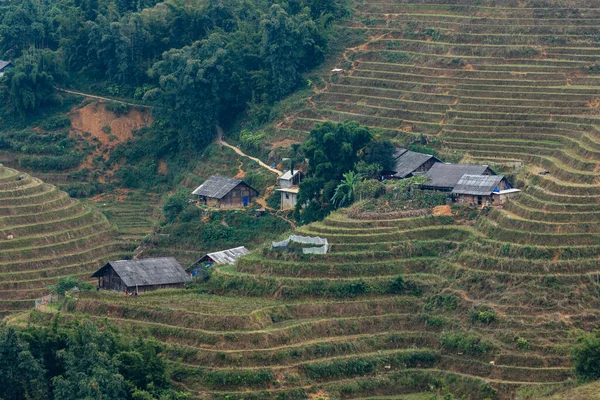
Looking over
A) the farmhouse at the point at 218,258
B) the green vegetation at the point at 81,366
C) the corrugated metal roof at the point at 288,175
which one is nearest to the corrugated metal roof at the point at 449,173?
the corrugated metal roof at the point at 288,175

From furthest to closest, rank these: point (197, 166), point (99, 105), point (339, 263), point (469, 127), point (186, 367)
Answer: point (99, 105)
point (197, 166)
point (469, 127)
point (339, 263)
point (186, 367)

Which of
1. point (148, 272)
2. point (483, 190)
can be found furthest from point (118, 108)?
point (483, 190)

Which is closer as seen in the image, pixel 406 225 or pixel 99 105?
pixel 406 225

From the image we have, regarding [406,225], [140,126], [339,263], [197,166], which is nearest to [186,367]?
[339,263]

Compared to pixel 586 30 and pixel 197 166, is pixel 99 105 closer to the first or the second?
pixel 197 166

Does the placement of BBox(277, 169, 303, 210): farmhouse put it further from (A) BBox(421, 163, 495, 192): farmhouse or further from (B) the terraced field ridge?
(B) the terraced field ridge

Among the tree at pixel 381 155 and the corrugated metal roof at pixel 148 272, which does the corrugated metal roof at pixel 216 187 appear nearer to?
the tree at pixel 381 155

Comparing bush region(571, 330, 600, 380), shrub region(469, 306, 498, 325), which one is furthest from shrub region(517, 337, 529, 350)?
bush region(571, 330, 600, 380)

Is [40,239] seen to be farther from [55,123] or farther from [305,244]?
[305,244]
